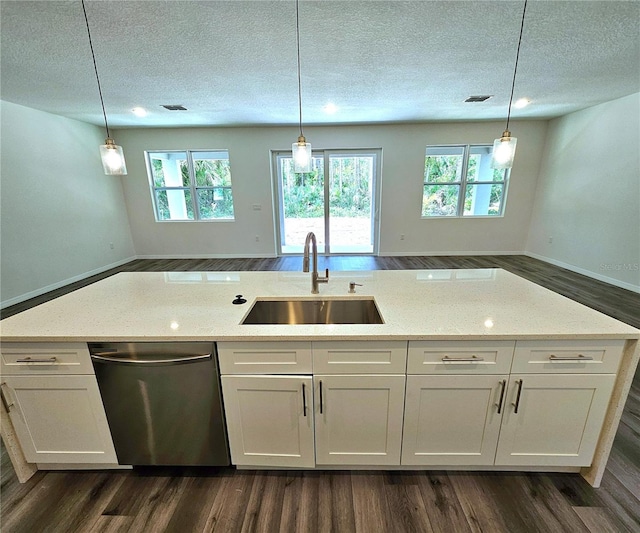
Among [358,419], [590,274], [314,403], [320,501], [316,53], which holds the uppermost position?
[316,53]

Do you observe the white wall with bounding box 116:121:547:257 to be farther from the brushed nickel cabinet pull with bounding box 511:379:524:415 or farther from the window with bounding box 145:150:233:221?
the brushed nickel cabinet pull with bounding box 511:379:524:415

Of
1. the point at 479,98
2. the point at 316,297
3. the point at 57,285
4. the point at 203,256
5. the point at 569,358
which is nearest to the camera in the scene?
the point at 569,358

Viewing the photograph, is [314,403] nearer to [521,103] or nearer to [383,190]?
[383,190]

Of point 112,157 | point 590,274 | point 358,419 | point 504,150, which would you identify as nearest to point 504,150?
point 504,150

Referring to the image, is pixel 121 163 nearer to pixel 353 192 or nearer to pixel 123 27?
pixel 123 27

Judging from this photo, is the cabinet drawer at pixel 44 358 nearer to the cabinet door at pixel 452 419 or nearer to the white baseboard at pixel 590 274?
the cabinet door at pixel 452 419

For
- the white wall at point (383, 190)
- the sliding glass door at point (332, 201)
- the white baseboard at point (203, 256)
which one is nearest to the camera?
the white wall at point (383, 190)

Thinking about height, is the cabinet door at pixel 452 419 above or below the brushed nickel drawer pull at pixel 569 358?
below

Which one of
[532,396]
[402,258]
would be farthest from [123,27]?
[402,258]

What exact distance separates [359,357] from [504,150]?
1.67m

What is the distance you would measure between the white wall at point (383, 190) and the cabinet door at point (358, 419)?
470 cm

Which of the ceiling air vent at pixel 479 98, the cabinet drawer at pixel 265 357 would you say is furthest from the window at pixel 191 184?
the cabinet drawer at pixel 265 357

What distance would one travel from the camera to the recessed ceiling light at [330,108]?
12.9ft

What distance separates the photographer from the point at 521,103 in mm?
3953
